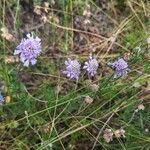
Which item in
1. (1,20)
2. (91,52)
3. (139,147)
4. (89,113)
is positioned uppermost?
(1,20)

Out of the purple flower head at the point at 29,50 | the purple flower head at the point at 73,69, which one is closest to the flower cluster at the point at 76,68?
the purple flower head at the point at 73,69

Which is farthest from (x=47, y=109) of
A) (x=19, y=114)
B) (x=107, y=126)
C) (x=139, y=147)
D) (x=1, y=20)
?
(x=1, y=20)

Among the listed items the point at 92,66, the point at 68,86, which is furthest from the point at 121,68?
the point at 68,86

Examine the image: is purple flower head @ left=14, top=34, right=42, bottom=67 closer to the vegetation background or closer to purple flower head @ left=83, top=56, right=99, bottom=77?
the vegetation background

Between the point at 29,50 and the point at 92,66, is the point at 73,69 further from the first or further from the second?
the point at 29,50

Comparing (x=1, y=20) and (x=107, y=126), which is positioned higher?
(x=1, y=20)

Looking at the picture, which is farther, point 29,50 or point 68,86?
point 68,86

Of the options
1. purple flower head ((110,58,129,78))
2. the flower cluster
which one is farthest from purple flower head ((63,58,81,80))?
purple flower head ((110,58,129,78))

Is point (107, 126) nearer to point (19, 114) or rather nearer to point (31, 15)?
point (19, 114)

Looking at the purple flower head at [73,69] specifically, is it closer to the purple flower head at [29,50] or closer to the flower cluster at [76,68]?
the flower cluster at [76,68]
